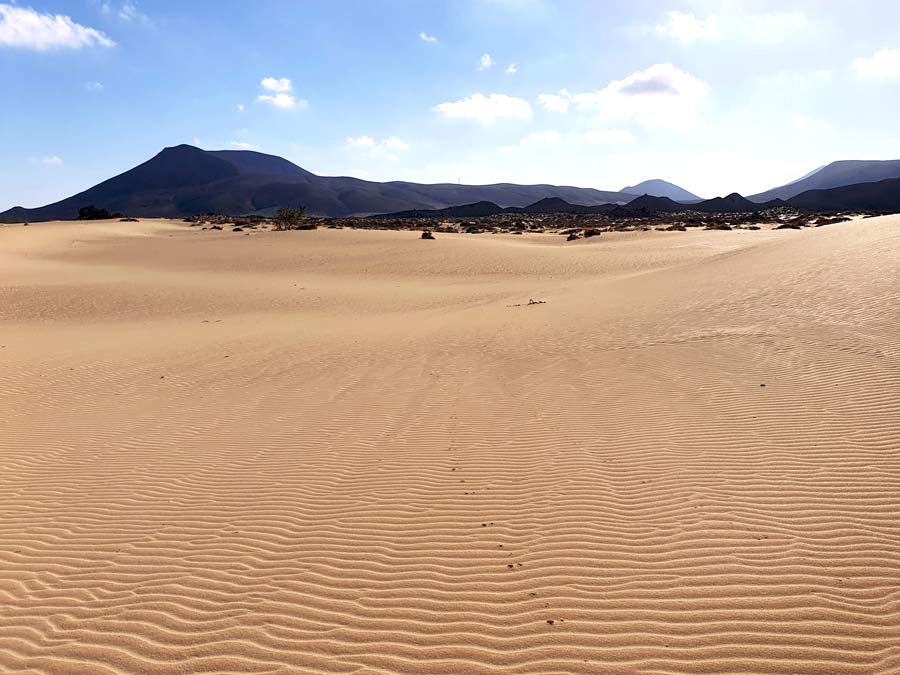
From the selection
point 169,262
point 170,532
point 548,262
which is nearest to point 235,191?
point 169,262

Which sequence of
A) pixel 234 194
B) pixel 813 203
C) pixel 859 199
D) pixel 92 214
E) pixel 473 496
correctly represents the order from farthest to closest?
pixel 234 194 → pixel 813 203 → pixel 859 199 → pixel 92 214 → pixel 473 496

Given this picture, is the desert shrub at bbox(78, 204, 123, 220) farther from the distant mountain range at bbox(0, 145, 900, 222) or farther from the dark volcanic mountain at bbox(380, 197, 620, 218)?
the distant mountain range at bbox(0, 145, 900, 222)

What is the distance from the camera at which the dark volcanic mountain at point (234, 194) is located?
141 m

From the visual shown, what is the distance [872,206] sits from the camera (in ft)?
258

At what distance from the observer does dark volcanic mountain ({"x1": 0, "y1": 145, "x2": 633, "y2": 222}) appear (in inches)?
5551

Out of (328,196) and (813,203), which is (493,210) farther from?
(328,196)

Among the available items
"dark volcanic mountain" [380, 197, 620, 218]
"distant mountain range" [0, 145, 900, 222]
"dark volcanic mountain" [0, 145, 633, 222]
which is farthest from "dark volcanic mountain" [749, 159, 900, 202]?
"dark volcanic mountain" [380, 197, 620, 218]

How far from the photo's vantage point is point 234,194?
5856 inches

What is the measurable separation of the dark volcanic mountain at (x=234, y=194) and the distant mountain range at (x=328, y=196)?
0.24 metres

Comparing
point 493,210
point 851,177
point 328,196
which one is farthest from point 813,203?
point 328,196

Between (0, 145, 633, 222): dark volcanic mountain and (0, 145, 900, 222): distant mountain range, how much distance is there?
0.24 meters

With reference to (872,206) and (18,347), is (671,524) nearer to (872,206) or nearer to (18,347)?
(18,347)

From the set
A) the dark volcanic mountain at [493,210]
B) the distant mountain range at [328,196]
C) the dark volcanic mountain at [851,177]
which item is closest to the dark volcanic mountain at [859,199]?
the distant mountain range at [328,196]

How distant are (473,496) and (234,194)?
157 metres
